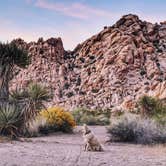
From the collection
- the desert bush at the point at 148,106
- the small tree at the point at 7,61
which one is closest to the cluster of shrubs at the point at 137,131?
the small tree at the point at 7,61

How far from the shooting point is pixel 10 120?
19203mm

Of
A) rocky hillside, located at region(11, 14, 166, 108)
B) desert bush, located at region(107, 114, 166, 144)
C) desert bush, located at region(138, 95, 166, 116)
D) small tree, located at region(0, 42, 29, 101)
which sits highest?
rocky hillside, located at region(11, 14, 166, 108)

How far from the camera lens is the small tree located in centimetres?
2043

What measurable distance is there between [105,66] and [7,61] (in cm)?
4911

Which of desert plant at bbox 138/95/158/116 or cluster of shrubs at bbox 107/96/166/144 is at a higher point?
desert plant at bbox 138/95/158/116

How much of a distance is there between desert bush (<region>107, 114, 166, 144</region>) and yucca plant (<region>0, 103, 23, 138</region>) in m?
4.43

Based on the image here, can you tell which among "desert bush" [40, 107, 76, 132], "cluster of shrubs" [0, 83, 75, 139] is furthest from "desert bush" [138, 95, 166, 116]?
"cluster of shrubs" [0, 83, 75, 139]

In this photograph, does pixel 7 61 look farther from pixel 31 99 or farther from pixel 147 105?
pixel 147 105

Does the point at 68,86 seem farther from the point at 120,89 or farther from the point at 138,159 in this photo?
the point at 138,159

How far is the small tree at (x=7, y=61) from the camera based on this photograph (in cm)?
2043

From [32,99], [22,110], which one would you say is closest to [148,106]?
[32,99]

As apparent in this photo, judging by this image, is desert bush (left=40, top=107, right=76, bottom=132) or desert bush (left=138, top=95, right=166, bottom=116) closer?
desert bush (left=40, top=107, right=76, bottom=132)

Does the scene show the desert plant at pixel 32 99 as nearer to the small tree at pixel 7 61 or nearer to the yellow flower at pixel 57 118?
the small tree at pixel 7 61

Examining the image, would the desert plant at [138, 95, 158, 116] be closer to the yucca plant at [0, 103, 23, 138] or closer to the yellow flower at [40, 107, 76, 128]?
the yellow flower at [40, 107, 76, 128]
